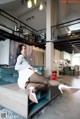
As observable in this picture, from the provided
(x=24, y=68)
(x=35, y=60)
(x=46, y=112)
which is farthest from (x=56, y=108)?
(x=35, y=60)

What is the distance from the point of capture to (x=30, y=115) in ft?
7.53

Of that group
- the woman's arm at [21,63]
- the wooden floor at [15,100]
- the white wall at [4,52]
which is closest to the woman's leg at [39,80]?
the woman's arm at [21,63]

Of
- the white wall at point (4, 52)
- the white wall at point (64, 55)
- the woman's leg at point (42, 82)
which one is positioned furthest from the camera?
the white wall at point (64, 55)

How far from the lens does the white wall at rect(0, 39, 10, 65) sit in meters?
6.71

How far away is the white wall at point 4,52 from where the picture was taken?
22.0ft

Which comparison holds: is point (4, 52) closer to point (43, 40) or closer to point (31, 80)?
point (43, 40)

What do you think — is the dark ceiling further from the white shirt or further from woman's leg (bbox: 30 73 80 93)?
woman's leg (bbox: 30 73 80 93)

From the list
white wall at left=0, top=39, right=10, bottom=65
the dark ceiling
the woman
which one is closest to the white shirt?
the woman

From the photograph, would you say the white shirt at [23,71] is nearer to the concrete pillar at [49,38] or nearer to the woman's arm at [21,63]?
the woman's arm at [21,63]

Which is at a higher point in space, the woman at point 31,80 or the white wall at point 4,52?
the white wall at point 4,52

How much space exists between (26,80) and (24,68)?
232mm

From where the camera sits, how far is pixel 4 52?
22.5ft

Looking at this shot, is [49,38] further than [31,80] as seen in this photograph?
Yes

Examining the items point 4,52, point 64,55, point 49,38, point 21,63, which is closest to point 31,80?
point 21,63
